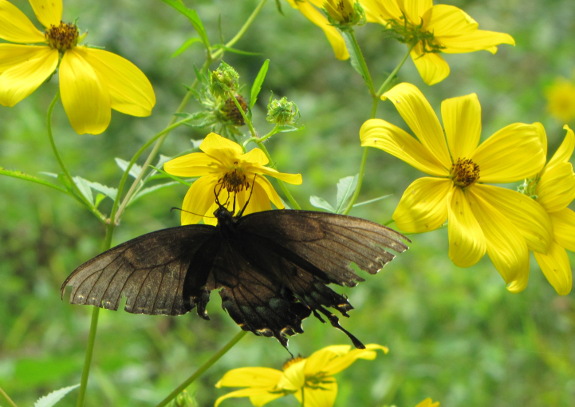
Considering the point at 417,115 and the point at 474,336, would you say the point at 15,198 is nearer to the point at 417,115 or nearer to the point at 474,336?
the point at 474,336

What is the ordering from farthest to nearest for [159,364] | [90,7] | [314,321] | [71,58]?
[90,7], [159,364], [314,321], [71,58]

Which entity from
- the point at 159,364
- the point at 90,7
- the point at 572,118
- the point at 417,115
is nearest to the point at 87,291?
the point at 417,115

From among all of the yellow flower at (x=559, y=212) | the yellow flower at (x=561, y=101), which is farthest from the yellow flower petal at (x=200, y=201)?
the yellow flower at (x=561, y=101)

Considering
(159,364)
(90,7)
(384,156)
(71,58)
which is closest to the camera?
(71,58)

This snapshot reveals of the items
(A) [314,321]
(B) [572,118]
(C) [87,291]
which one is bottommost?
(C) [87,291]

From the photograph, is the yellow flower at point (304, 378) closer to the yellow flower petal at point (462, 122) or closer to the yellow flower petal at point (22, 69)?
the yellow flower petal at point (462, 122)

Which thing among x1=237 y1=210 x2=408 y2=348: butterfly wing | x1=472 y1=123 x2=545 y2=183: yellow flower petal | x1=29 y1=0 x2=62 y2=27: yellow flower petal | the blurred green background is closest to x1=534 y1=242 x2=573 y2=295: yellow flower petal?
x1=472 y1=123 x2=545 y2=183: yellow flower petal

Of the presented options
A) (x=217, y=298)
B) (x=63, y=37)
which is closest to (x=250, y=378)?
(x=63, y=37)

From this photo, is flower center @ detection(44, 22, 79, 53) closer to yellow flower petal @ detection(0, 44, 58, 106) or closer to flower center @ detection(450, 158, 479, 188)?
yellow flower petal @ detection(0, 44, 58, 106)
